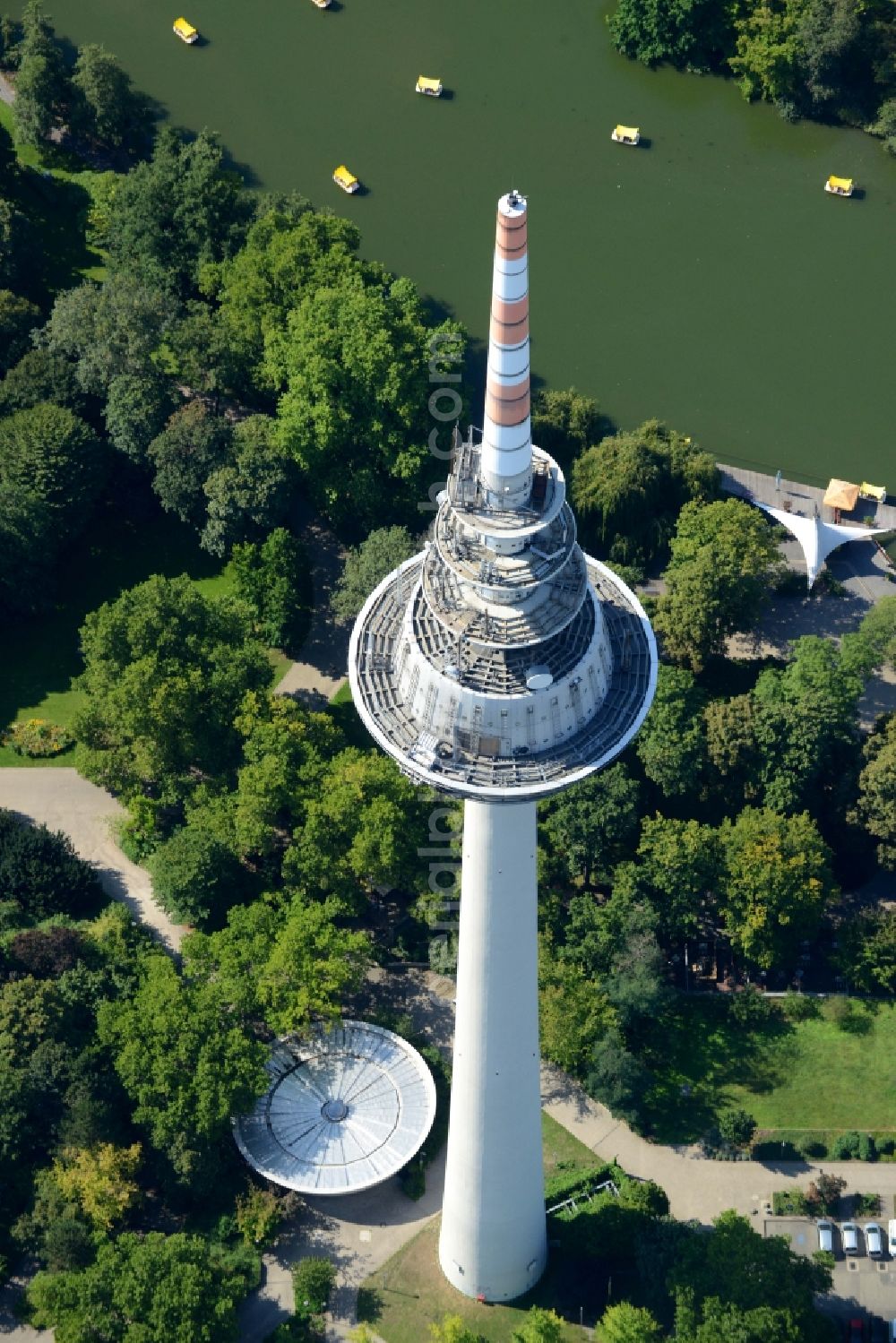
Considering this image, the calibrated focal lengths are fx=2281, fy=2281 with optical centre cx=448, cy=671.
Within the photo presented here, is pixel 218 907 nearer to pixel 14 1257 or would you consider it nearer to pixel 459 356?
pixel 14 1257

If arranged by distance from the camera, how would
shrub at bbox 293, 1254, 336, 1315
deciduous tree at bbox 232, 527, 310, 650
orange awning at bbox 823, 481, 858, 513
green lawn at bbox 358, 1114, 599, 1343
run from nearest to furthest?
1. shrub at bbox 293, 1254, 336, 1315
2. green lawn at bbox 358, 1114, 599, 1343
3. deciduous tree at bbox 232, 527, 310, 650
4. orange awning at bbox 823, 481, 858, 513

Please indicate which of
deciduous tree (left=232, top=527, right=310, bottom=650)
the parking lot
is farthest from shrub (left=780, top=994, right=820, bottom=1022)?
deciduous tree (left=232, top=527, right=310, bottom=650)

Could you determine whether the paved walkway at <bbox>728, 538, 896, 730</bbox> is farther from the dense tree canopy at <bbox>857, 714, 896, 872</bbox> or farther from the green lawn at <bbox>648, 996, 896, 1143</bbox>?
the green lawn at <bbox>648, 996, 896, 1143</bbox>

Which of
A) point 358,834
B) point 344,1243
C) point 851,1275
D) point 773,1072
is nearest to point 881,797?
point 773,1072

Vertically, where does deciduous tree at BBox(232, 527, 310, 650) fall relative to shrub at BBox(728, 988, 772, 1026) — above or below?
above

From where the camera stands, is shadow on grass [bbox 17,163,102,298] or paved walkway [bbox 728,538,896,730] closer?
paved walkway [bbox 728,538,896,730]

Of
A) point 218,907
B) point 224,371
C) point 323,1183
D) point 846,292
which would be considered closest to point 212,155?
point 224,371
